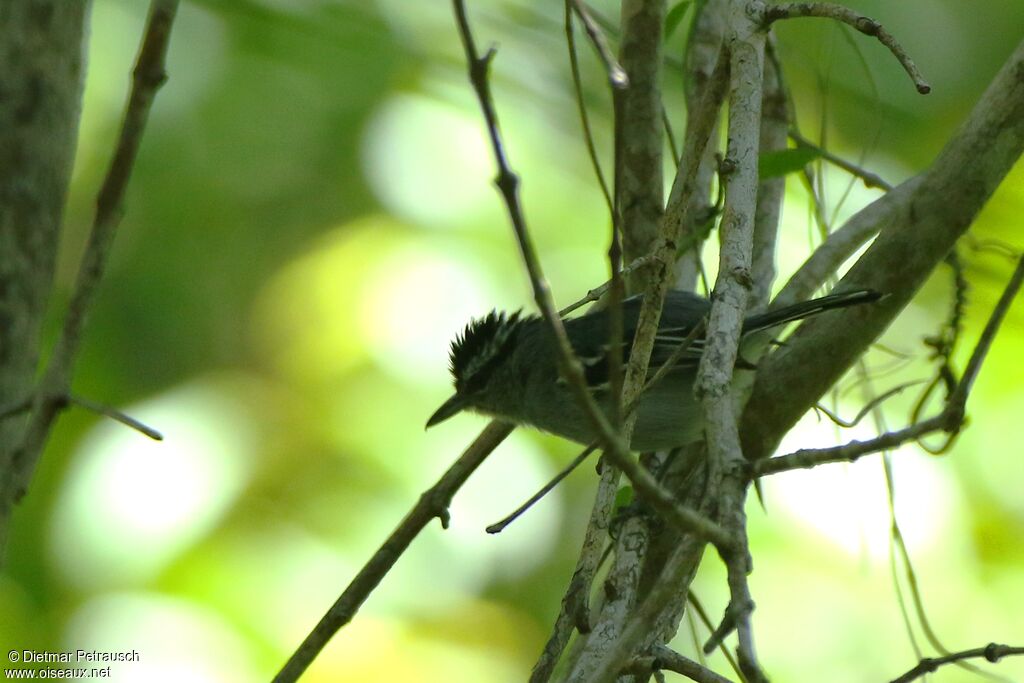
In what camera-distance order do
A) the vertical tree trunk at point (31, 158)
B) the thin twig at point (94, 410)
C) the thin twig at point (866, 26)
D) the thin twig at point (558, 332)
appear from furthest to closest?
1. the vertical tree trunk at point (31, 158)
2. the thin twig at point (866, 26)
3. the thin twig at point (94, 410)
4. the thin twig at point (558, 332)

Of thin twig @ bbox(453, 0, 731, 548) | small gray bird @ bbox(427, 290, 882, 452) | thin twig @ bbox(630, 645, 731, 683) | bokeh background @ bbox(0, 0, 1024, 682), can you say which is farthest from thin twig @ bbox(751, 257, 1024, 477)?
bokeh background @ bbox(0, 0, 1024, 682)

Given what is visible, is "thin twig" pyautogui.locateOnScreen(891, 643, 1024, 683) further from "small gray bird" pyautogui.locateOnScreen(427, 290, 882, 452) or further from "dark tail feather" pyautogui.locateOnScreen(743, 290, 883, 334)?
"small gray bird" pyautogui.locateOnScreen(427, 290, 882, 452)

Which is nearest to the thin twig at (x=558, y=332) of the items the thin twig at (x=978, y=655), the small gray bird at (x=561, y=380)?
the thin twig at (x=978, y=655)

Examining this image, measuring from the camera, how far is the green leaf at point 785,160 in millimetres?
3102

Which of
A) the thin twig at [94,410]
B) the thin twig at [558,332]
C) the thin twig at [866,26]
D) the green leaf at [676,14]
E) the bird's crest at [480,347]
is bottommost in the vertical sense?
the thin twig at [94,410]

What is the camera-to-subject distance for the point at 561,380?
4.04m

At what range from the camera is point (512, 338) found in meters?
4.83

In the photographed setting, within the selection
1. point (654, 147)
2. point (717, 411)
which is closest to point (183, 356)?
point (654, 147)

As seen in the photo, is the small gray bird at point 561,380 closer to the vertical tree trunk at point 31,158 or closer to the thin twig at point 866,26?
the thin twig at point 866,26

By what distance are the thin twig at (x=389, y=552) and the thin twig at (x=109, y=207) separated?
4.16ft

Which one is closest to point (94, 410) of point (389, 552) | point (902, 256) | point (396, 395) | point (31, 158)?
point (31, 158)

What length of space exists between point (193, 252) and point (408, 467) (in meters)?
2.49

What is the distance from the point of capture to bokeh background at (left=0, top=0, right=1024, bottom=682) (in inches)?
217

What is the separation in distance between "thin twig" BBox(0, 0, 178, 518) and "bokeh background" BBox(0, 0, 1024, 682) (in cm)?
349
